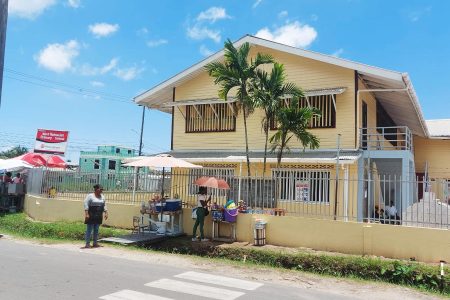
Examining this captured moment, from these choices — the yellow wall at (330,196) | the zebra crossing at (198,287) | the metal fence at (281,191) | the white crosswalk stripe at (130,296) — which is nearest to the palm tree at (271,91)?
the metal fence at (281,191)

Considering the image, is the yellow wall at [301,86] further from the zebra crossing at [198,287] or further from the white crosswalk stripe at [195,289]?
the white crosswalk stripe at [195,289]

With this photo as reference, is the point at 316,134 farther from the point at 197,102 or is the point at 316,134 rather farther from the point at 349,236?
the point at 349,236

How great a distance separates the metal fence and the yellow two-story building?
2.6 inches

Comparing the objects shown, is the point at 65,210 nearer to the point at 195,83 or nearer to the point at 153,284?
the point at 195,83

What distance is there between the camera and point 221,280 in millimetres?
8188

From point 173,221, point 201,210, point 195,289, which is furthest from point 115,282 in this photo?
point 173,221

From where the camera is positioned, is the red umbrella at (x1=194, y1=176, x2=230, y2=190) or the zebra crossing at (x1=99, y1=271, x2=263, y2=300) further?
the red umbrella at (x1=194, y1=176, x2=230, y2=190)

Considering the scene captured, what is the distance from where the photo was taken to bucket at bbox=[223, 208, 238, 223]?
12.5 m

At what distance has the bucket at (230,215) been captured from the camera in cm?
1248

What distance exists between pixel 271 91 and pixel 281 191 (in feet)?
11.7

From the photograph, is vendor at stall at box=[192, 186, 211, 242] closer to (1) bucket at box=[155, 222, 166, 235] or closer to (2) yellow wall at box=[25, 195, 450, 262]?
(2) yellow wall at box=[25, 195, 450, 262]

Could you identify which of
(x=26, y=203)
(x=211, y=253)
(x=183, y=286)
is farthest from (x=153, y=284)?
(x=26, y=203)

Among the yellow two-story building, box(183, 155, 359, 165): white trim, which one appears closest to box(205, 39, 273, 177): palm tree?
the yellow two-story building

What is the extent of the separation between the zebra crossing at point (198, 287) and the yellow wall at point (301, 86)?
865 cm
